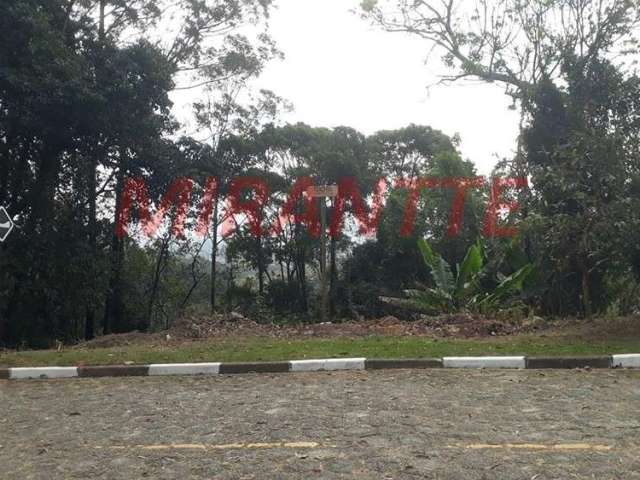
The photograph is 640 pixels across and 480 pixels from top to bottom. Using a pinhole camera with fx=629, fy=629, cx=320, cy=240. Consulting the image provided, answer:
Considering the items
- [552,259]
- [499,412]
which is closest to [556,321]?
[552,259]

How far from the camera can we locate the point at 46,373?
318 inches

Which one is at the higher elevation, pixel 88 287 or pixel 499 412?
pixel 88 287

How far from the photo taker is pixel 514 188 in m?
15.1

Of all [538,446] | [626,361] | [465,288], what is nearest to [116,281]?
[465,288]

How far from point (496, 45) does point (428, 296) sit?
25.1 ft

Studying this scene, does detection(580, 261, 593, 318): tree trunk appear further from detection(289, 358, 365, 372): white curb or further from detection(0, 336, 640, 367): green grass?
detection(289, 358, 365, 372): white curb

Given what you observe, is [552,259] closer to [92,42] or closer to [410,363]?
[410,363]

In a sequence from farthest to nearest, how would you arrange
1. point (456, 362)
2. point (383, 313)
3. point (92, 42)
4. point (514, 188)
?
point (383, 313), point (92, 42), point (514, 188), point (456, 362)

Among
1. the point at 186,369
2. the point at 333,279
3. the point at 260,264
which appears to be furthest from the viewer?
the point at 260,264

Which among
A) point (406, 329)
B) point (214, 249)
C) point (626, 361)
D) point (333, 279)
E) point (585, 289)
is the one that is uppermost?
point (214, 249)

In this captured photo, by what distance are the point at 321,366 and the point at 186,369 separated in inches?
66.6

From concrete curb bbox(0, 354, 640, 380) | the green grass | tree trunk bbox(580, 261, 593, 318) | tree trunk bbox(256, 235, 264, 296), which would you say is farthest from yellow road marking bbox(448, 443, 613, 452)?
tree trunk bbox(256, 235, 264, 296)

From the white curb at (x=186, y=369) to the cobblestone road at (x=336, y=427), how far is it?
48 cm

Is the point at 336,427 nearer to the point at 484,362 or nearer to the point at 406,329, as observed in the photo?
the point at 484,362
